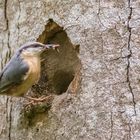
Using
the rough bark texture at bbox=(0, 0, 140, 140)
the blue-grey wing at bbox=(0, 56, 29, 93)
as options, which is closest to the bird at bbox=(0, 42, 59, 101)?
the blue-grey wing at bbox=(0, 56, 29, 93)

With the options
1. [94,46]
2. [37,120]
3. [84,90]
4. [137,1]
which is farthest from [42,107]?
[137,1]

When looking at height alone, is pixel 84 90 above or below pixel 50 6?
below

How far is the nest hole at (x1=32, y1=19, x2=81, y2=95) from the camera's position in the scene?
2650mm

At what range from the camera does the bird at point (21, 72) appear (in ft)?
8.80

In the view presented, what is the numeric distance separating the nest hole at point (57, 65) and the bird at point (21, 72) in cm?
5

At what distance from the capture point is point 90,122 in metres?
2.28

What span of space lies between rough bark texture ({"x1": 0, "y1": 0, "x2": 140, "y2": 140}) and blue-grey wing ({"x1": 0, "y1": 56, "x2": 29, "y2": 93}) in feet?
0.57

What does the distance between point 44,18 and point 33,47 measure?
19cm

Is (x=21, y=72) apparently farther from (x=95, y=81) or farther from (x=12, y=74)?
(x=95, y=81)

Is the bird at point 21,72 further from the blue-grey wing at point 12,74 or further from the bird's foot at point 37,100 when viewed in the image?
the bird's foot at point 37,100

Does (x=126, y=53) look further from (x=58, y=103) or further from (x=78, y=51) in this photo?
(x=58, y=103)

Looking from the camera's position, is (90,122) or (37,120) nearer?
(90,122)

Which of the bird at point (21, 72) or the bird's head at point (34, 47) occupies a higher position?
the bird's head at point (34, 47)

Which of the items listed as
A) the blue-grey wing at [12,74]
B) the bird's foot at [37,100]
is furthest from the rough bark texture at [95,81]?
the blue-grey wing at [12,74]
